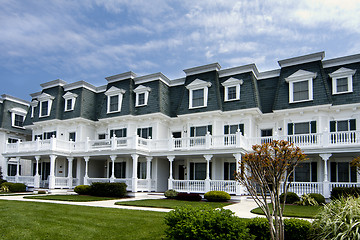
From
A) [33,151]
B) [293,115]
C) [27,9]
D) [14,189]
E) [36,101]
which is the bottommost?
[14,189]

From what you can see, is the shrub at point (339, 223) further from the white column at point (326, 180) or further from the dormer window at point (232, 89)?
the dormer window at point (232, 89)

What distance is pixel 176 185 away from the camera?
81.9ft

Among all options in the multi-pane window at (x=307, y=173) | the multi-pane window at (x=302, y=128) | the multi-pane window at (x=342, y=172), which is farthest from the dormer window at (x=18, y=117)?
the multi-pane window at (x=342, y=172)

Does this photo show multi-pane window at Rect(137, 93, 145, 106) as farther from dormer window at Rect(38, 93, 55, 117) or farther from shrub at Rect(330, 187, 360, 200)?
shrub at Rect(330, 187, 360, 200)

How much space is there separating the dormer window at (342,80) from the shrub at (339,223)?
656 inches

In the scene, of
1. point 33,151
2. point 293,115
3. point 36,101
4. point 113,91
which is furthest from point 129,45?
point 36,101

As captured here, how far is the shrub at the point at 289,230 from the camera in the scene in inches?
356

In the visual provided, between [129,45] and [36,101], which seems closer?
[129,45]

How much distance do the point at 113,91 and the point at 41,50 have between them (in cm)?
800

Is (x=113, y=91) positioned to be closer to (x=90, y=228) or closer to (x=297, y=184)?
(x=297, y=184)

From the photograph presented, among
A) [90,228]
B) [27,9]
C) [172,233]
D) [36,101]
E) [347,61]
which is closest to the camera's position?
[172,233]

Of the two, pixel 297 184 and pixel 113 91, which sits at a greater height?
pixel 113 91

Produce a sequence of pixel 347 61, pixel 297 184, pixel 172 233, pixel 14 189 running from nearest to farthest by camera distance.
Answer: pixel 172 233
pixel 297 184
pixel 347 61
pixel 14 189

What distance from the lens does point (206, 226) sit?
Answer: 8273 millimetres
